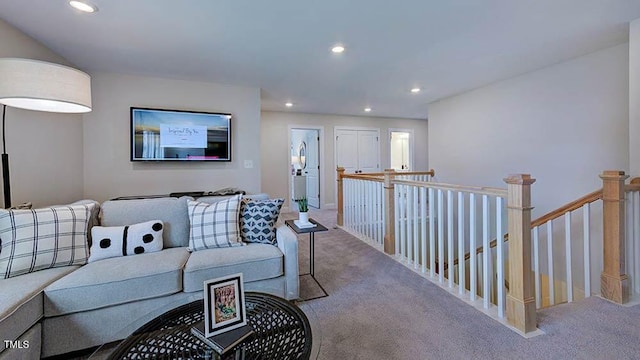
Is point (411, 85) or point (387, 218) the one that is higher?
point (411, 85)

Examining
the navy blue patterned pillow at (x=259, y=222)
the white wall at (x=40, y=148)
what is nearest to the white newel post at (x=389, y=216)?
the navy blue patterned pillow at (x=259, y=222)

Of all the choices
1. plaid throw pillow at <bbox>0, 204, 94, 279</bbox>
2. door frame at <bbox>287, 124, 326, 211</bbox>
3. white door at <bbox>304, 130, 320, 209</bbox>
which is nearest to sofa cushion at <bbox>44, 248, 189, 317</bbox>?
plaid throw pillow at <bbox>0, 204, 94, 279</bbox>

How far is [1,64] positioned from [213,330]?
1.99 meters

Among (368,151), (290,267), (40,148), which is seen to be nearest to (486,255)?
(290,267)

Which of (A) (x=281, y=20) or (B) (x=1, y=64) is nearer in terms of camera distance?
(B) (x=1, y=64)

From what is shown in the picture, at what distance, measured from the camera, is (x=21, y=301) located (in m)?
1.41

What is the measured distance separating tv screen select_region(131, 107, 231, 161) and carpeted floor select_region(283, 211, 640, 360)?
234cm

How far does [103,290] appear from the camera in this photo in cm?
164

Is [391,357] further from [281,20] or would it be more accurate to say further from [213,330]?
[281,20]

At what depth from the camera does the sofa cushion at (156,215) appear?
220cm

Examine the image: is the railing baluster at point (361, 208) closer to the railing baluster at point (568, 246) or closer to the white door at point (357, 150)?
the railing baluster at point (568, 246)

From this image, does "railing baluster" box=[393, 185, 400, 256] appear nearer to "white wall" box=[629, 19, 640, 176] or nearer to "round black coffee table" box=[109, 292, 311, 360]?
"white wall" box=[629, 19, 640, 176]

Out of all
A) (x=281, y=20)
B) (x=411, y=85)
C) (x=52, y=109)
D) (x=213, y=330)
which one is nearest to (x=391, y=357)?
(x=213, y=330)

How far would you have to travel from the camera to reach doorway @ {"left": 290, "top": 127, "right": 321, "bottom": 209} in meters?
6.44
